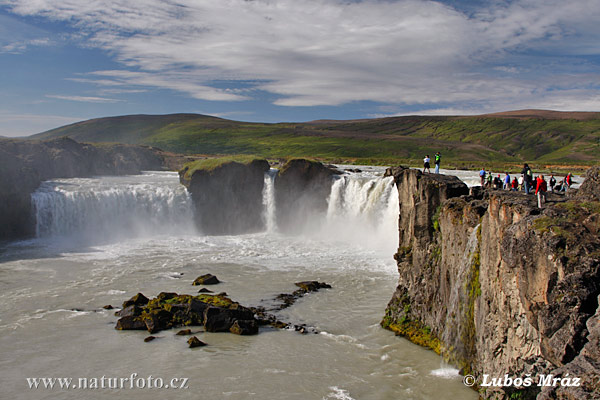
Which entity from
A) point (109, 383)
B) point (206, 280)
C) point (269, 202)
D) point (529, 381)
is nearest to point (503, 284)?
point (529, 381)

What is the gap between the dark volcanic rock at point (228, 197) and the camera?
179 feet

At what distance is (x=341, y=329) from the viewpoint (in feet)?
76.3

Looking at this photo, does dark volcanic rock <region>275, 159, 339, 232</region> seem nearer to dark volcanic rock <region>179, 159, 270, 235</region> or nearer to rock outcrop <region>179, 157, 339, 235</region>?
rock outcrop <region>179, 157, 339, 235</region>

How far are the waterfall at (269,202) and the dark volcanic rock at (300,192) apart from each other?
0.54 m

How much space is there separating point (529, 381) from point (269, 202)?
4412cm

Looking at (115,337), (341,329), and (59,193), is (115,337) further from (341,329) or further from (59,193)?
(59,193)

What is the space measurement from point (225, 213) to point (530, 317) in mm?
45448

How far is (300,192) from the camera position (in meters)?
53.9

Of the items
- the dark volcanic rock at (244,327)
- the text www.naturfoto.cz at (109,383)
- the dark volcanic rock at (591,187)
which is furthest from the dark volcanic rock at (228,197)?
the dark volcanic rock at (591,187)

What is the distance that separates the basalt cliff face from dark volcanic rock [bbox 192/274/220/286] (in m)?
13.1

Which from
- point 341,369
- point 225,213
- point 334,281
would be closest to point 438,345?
point 341,369

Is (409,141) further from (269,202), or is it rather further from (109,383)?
(109,383)

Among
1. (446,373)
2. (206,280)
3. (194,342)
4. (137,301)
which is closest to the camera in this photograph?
(446,373)

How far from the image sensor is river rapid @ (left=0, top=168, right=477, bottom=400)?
17.9m
